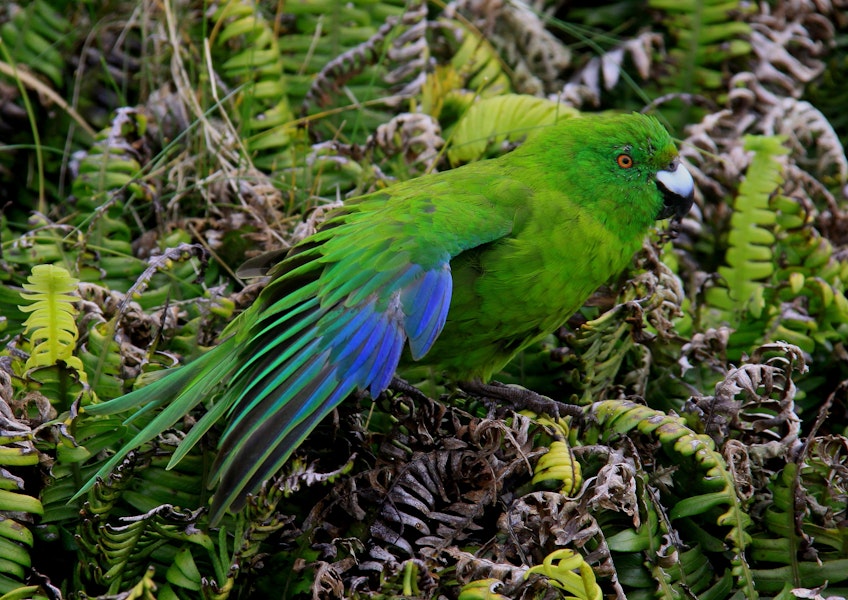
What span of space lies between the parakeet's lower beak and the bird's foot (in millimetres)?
778

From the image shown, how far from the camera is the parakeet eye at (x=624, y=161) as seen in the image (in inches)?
122

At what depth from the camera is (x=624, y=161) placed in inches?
122

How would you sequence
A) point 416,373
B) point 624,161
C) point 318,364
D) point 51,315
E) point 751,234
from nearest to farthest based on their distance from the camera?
point 318,364, point 51,315, point 624,161, point 416,373, point 751,234

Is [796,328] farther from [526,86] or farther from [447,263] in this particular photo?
[526,86]

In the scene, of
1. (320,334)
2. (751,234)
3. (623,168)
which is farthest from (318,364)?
(751,234)

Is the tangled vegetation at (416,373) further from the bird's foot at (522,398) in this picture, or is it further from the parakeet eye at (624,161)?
the parakeet eye at (624,161)

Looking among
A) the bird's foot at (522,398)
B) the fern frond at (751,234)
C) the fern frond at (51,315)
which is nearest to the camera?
the fern frond at (51,315)

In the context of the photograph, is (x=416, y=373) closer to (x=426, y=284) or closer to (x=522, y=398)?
A: (x=522, y=398)

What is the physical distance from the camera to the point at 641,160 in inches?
122

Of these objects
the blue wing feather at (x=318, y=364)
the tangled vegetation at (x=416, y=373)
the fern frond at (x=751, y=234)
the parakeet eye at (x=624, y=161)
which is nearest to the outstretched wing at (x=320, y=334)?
the blue wing feather at (x=318, y=364)

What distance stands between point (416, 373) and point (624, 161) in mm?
1076

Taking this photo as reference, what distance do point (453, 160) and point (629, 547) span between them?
2019mm

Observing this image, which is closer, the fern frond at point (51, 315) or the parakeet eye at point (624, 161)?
the fern frond at point (51, 315)

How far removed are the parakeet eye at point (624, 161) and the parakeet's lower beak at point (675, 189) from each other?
12 centimetres
